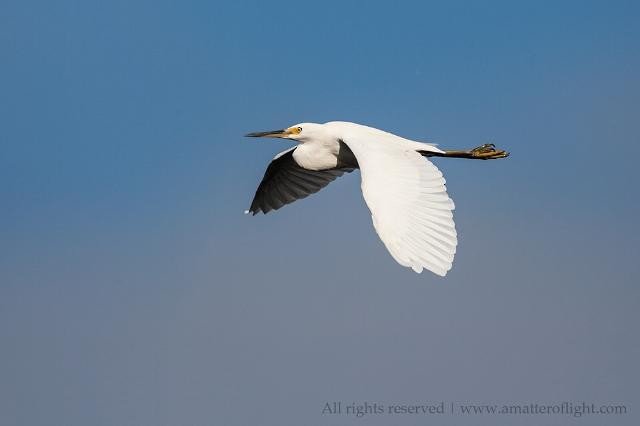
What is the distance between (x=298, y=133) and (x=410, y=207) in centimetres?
482

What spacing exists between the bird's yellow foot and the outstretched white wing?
8.96 feet

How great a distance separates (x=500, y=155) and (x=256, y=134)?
3.89 meters

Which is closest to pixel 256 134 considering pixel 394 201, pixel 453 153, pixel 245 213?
pixel 245 213

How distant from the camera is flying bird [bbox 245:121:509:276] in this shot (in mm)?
11094

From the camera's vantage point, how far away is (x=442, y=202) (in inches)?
465

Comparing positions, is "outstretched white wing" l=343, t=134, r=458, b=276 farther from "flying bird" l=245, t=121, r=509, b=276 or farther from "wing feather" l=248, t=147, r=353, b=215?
"wing feather" l=248, t=147, r=353, b=215

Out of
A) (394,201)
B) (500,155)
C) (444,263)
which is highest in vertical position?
(500,155)

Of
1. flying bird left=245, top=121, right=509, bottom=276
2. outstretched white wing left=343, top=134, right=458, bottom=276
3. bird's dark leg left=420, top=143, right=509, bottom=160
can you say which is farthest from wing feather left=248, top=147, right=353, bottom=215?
outstretched white wing left=343, top=134, right=458, bottom=276

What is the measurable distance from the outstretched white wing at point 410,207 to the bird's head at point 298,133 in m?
2.00

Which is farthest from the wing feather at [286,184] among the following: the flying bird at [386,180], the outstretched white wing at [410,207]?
the outstretched white wing at [410,207]

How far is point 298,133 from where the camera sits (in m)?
16.3

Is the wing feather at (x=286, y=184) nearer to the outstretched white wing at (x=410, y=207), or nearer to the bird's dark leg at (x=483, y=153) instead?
the bird's dark leg at (x=483, y=153)

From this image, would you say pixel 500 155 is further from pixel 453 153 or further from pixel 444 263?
pixel 444 263

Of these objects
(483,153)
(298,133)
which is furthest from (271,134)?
(483,153)
